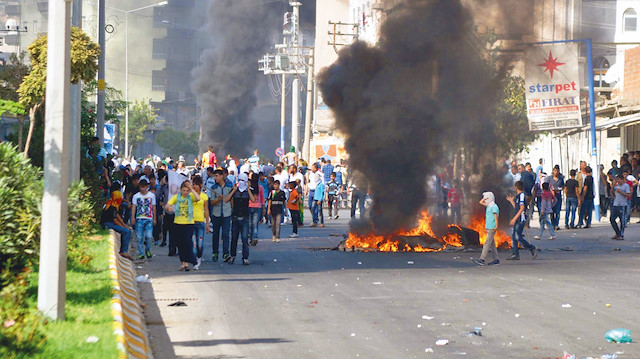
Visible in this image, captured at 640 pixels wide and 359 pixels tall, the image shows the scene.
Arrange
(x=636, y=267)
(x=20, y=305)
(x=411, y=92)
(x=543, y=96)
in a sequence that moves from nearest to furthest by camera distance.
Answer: (x=20, y=305) < (x=636, y=267) < (x=411, y=92) < (x=543, y=96)

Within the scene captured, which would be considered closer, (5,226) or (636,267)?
(5,226)

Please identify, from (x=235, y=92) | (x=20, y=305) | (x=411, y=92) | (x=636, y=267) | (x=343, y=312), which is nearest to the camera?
(x=20, y=305)

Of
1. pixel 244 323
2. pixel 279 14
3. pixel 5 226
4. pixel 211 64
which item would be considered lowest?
pixel 244 323

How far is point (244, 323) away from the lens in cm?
955

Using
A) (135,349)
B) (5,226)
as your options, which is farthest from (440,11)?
(135,349)

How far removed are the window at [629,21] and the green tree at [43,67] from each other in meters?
43.4

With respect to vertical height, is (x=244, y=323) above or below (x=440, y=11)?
below

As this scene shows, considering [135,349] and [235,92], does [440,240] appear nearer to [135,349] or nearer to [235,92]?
[135,349]

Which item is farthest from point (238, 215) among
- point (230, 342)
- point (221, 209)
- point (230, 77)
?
point (230, 77)

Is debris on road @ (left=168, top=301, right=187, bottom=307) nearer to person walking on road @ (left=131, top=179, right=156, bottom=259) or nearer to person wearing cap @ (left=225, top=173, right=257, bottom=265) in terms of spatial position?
person wearing cap @ (left=225, top=173, right=257, bottom=265)

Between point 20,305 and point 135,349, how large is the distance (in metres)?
0.95

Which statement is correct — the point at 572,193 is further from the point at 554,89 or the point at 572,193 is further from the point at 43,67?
the point at 43,67

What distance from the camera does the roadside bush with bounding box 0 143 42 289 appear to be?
356 inches

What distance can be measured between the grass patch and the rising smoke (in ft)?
30.4
